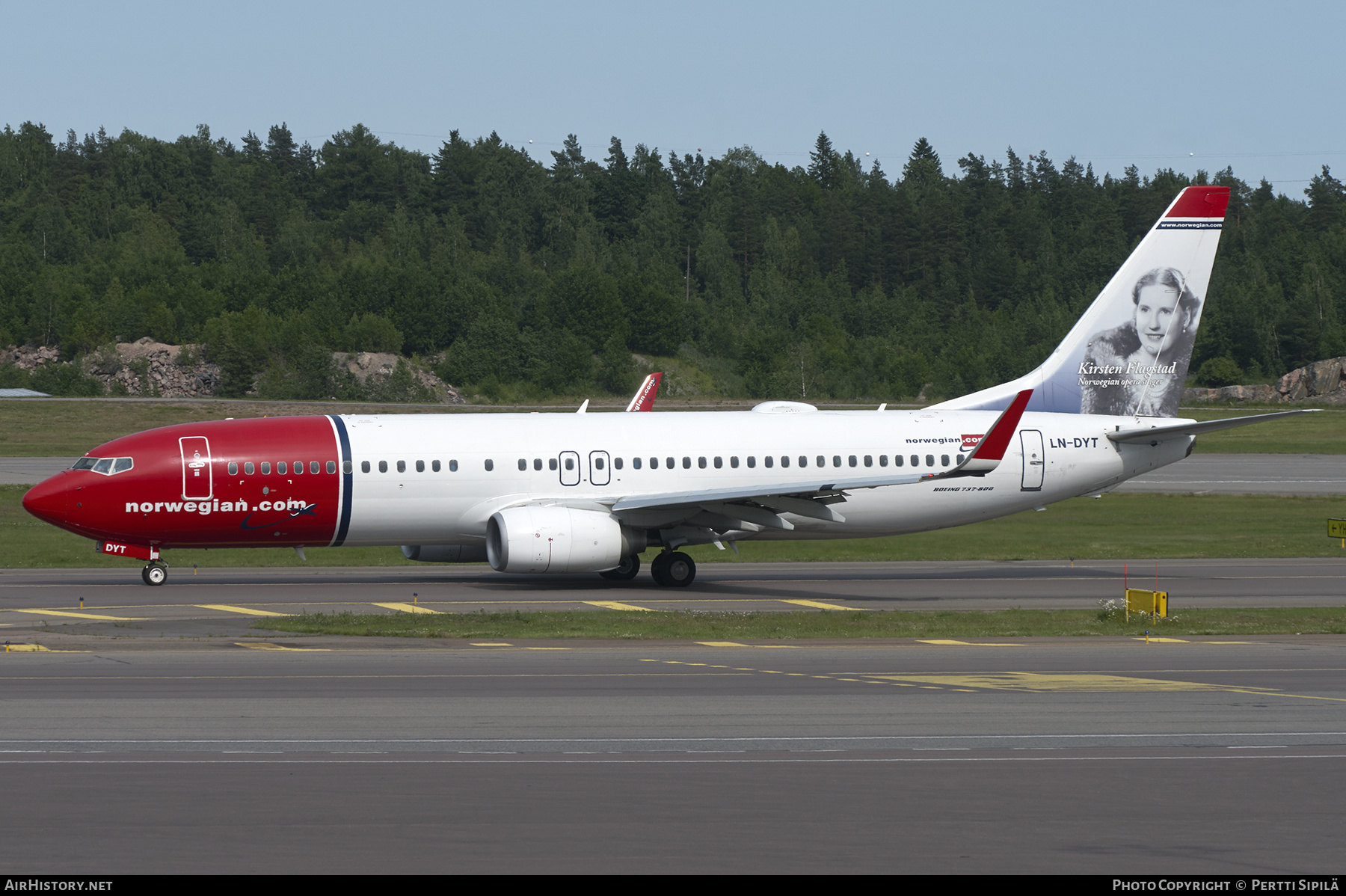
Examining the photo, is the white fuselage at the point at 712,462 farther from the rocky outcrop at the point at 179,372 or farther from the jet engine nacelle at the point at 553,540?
the rocky outcrop at the point at 179,372

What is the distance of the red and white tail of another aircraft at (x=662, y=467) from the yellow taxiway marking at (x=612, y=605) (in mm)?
1243

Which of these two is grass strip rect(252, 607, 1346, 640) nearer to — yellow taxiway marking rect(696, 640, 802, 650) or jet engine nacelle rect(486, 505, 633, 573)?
yellow taxiway marking rect(696, 640, 802, 650)

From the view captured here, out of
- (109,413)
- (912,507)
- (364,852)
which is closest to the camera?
(364,852)

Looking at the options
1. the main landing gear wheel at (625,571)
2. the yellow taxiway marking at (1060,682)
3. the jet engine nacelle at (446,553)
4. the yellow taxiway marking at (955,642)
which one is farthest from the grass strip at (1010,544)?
the yellow taxiway marking at (1060,682)

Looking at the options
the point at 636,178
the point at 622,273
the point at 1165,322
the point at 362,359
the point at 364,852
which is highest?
the point at 636,178

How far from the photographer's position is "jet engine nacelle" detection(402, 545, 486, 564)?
34.1 m

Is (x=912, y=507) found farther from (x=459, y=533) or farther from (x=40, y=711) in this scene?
(x=40, y=711)

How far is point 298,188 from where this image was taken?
186750 millimetres

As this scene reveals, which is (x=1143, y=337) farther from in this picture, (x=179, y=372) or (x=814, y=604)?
(x=179, y=372)

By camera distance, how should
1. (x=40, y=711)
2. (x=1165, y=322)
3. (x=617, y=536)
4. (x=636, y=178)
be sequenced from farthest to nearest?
(x=636, y=178), (x=1165, y=322), (x=617, y=536), (x=40, y=711)

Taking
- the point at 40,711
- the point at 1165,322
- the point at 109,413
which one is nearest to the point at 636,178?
the point at 109,413

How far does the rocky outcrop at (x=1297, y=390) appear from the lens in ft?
394

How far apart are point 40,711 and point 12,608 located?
1227 centimetres

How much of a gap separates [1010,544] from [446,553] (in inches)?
669
